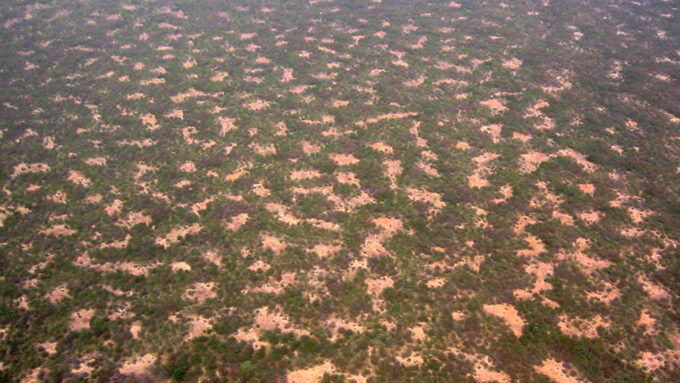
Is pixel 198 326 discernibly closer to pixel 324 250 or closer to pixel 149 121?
pixel 324 250

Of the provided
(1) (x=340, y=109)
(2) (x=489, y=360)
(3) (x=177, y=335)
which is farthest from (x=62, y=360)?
(1) (x=340, y=109)

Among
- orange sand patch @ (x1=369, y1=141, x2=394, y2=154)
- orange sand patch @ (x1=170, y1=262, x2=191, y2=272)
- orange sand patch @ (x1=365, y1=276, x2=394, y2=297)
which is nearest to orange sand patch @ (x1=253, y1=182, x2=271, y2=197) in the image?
orange sand patch @ (x1=170, y1=262, x2=191, y2=272)

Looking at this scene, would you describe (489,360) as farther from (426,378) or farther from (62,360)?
(62,360)

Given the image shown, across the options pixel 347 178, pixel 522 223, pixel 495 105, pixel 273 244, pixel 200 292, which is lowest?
pixel 200 292

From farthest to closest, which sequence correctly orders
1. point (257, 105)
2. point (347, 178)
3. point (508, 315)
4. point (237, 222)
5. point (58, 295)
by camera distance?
point (257, 105), point (347, 178), point (237, 222), point (58, 295), point (508, 315)

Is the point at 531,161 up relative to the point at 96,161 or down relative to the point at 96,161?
up

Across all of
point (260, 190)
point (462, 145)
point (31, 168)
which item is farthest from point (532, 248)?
point (31, 168)

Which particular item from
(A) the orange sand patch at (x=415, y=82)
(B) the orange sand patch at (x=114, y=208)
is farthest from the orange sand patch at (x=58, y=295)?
(A) the orange sand patch at (x=415, y=82)
